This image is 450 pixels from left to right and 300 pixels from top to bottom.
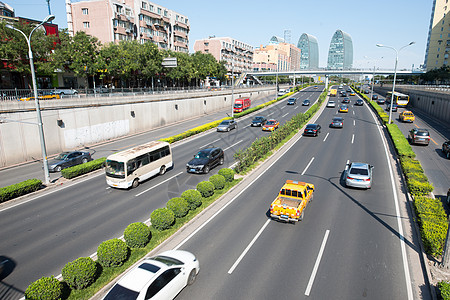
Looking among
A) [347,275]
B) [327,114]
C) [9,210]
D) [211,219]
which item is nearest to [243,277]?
[347,275]

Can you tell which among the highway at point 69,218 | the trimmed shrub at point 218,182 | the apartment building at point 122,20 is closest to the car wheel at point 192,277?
the highway at point 69,218

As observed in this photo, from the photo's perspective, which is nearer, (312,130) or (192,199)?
(192,199)

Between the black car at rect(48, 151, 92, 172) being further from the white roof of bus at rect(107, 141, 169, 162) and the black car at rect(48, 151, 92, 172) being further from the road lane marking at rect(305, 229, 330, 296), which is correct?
the road lane marking at rect(305, 229, 330, 296)

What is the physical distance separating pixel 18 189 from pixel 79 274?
13.0 metres

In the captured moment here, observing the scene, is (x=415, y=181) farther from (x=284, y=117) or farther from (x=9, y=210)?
(x=284, y=117)

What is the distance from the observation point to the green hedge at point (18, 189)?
18.1 metres

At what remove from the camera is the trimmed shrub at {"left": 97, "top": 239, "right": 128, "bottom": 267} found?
428 inches

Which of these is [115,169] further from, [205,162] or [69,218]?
[205,162]

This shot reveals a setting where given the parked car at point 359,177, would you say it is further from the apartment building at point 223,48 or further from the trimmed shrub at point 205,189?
the apartment building at point 223,48

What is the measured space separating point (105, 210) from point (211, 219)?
6.80 metres

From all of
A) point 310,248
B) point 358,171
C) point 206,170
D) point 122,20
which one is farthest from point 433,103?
point 122,20

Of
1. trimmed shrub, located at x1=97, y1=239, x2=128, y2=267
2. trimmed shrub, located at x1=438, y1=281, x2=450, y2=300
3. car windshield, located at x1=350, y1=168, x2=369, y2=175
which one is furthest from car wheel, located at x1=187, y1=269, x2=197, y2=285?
car windshield, located at x1=350, y1=168, x2=369, y2=175

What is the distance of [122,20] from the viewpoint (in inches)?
2611

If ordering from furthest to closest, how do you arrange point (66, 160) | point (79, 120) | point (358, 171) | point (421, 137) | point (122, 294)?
point (79, 120)
point (421, 137)
point (66, 160)
point (358, 171)
point (122, 294)
